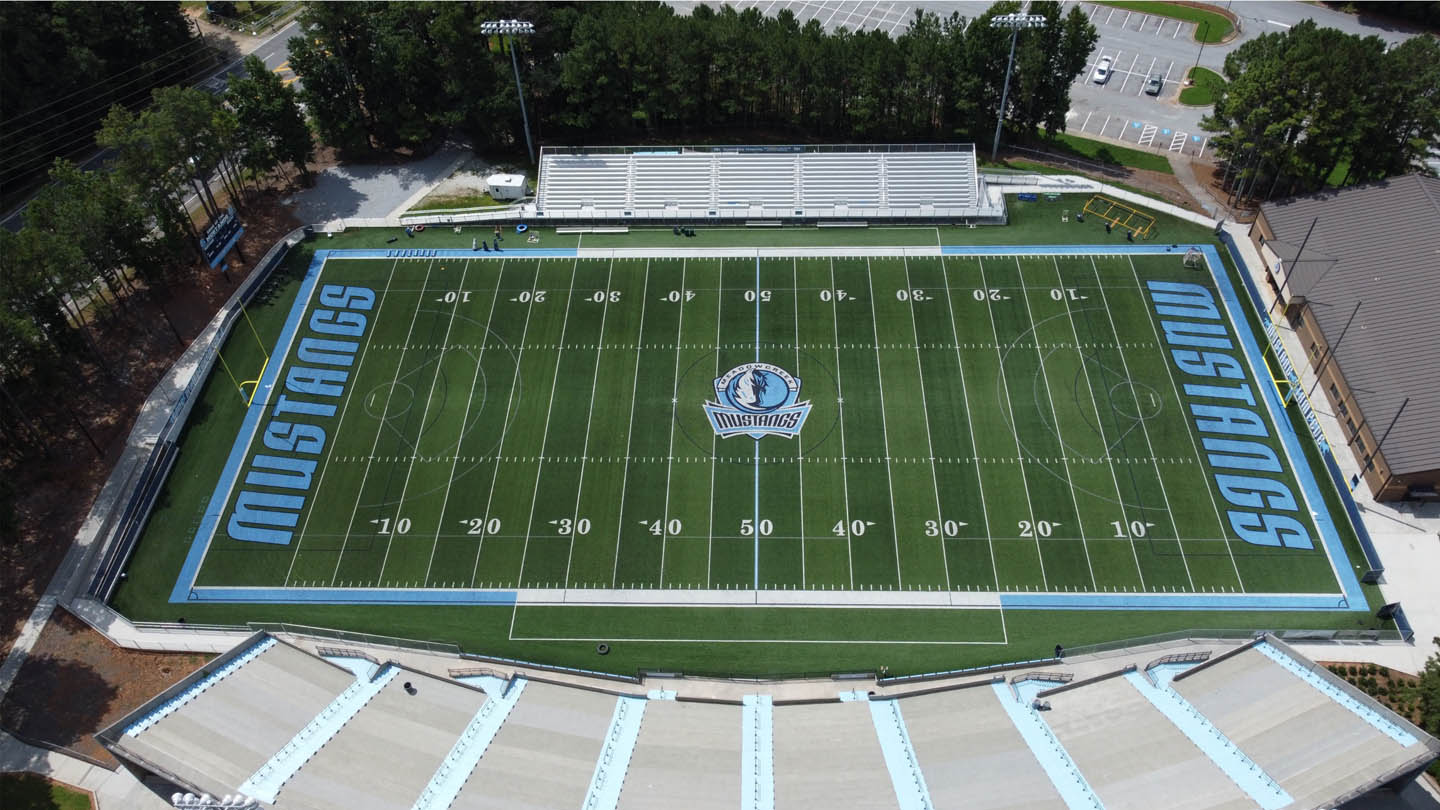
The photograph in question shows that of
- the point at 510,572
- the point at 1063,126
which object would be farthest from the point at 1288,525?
the point at 510,572

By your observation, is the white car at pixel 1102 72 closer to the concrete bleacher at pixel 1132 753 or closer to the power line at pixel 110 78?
the concrete bleacher at pixel 1132 753

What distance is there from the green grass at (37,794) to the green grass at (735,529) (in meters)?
8.70

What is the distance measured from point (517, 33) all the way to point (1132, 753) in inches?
2303

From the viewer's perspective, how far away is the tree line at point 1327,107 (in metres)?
60.9

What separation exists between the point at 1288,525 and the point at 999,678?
806 inches

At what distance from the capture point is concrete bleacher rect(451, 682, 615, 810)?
34.4 m

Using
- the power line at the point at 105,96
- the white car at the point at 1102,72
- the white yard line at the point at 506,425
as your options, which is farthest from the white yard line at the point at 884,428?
the power line at the point at 105,96

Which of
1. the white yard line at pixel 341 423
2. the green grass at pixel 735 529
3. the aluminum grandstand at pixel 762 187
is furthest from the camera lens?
the aluminum grandstand at pixel 762 187

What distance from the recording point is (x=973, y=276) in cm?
6134

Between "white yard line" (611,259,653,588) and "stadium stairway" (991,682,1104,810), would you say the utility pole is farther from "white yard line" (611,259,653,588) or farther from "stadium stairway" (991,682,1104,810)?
"white yard line" (611,259,653,588)

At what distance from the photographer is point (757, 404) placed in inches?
2153

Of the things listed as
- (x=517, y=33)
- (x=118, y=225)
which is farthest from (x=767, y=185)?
(x=118, y=225)

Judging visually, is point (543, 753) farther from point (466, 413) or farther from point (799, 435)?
point (466, 413)

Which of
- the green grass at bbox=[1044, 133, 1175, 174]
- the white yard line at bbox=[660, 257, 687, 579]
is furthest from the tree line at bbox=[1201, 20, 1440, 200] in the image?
the white yard line at bbox=[660, 257, 687, 579]
